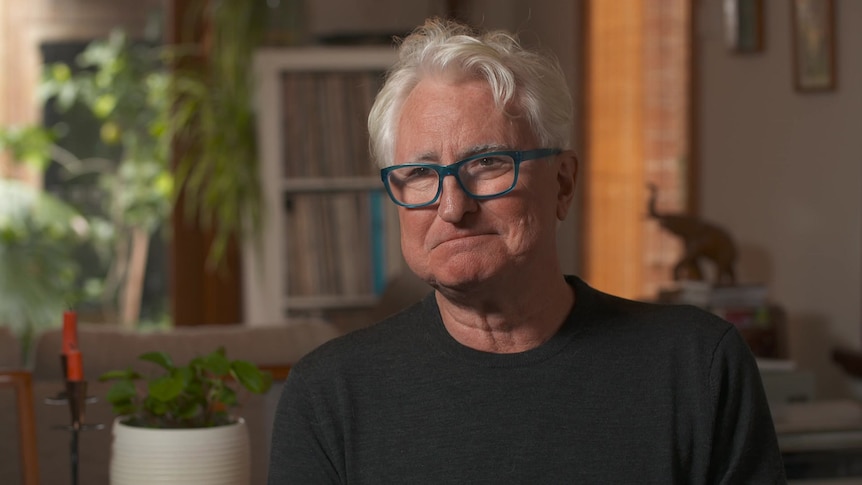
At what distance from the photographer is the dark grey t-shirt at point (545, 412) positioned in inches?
58.0

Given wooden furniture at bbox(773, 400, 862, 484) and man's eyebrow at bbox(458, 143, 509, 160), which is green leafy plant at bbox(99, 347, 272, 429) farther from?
wooden furniture at bbox(773, 400, 862, 484)

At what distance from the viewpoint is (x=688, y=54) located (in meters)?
3.96

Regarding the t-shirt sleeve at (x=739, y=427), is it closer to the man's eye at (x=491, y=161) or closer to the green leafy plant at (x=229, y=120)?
the man's eye at (x=491, y=161)

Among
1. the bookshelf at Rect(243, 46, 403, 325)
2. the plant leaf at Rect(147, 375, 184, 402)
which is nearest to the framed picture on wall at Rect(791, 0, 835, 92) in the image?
the bookshelf at Rect(243, 46, 403, 325)

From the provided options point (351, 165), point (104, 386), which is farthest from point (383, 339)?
point (351, 165)

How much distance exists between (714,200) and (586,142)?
0.90 m

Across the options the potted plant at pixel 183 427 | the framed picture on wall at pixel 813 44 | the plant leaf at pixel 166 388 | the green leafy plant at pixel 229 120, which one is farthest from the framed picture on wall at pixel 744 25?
the plant leaf at pixel 166 388

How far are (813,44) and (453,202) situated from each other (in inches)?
87.2

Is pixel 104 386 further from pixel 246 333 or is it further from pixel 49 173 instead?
pixel 49 173

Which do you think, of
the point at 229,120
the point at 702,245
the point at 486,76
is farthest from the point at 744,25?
the point at 486,76

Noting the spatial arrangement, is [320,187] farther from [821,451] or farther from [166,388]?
[166,388]

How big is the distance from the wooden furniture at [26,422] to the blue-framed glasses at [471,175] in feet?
2.15

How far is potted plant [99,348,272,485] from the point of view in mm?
1495

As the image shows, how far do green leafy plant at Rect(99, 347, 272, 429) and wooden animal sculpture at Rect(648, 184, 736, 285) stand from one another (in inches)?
83.8
